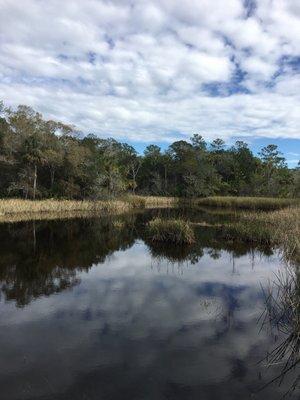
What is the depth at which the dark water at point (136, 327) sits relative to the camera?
5.98 m

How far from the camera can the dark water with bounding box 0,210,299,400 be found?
5.98 m

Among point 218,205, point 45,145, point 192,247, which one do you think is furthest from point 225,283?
point 218,205

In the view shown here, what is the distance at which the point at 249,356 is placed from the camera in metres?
7.04

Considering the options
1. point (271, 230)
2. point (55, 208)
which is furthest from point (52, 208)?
point (271, 230)

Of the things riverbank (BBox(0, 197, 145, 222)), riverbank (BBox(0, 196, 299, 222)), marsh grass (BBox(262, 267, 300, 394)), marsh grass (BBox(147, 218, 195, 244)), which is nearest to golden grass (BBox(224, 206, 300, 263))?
marsh grass (BBox(147, 218, 195, 244))

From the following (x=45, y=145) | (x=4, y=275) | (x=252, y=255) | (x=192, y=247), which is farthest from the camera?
(x=45, y=145)

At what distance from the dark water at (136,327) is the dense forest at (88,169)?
90.1 feet

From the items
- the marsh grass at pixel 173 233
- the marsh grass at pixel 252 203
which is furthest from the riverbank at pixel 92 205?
the marsh grass at pixel 173 233

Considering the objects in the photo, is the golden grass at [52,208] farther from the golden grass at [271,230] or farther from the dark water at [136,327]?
the golden grass at [271,230]

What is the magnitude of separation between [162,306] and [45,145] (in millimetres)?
36375

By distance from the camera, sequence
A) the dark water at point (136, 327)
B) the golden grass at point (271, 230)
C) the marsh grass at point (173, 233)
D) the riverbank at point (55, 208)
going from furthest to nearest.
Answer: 1. the riverbank at point (55, 208)
2. the marsh grass at point (173, 233)
3. the golden grass at point (271, 230)
4. the dark water at point (136, 327)

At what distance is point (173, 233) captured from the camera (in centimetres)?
1978

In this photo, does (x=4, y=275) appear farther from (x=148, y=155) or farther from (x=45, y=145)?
(x=148, y=155)

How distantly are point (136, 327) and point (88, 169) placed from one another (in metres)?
37.9
